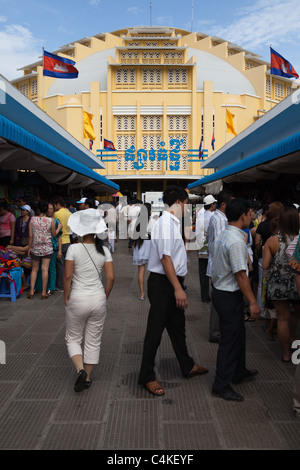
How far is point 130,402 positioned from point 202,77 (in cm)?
4416

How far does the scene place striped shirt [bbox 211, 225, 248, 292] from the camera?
11.5 feet

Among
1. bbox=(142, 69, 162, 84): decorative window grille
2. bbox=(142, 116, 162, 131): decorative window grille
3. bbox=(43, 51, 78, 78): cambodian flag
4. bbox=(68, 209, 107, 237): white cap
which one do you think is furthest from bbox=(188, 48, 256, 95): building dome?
bbox=(68, 209, 107, 237): white cap

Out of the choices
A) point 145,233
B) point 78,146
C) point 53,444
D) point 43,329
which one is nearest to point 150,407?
point 53,444

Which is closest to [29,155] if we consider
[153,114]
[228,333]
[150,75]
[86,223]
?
[86,223]

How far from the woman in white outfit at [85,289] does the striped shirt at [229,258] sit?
1016 millimetres

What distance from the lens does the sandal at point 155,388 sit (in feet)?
12.1

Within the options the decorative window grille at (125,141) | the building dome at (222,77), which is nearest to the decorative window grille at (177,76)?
the building dome at (222,77)

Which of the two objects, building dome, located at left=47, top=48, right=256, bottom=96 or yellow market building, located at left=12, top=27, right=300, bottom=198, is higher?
building dome, located at left=47, top=48, right=256, bottom=96

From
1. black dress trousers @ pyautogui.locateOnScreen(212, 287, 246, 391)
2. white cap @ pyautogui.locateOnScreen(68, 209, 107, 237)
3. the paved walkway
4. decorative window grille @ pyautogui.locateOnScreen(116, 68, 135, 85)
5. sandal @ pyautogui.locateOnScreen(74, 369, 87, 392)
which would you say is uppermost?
decorative window grille @ pyautogui.locateOnScreen(116, 68, 135, 85)

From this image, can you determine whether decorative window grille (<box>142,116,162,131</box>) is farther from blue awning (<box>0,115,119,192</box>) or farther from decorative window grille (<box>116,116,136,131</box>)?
blue awning (<box>0,115,119,192</box>)

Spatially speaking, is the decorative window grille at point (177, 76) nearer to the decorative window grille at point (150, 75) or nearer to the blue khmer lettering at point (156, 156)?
the decorative window grille at point (150, 75)

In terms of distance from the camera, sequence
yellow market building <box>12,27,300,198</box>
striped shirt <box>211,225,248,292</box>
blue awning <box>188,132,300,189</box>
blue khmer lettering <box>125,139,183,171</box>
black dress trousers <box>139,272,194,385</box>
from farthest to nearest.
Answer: yellow market building <box>12,27,300,198</box>, blue khmer lettering <box>125,139,183,171</box>, blue awning <box>188,132,300,189</box>, black dress trousers <box>139,272,194,385</box>, striped shirt <box>211,225,248,292</box>

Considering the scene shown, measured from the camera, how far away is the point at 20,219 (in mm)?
7852

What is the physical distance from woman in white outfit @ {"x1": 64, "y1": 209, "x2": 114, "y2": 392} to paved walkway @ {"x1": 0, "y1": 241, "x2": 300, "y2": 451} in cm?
39
